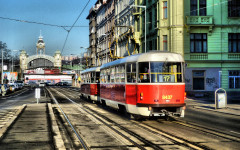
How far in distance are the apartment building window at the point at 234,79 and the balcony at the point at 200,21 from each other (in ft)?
17.2

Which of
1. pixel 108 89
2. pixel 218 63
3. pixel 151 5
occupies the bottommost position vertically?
pixel 108 89

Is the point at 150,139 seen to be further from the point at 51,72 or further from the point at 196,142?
the point at 51,72

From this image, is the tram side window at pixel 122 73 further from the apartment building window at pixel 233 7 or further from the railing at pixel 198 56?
the apartment building window at pixel 233 7

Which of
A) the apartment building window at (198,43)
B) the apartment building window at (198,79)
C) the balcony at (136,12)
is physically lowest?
the apartment building window at (198,79)

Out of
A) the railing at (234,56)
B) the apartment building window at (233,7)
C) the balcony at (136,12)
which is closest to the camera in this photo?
the railing at (234,56)

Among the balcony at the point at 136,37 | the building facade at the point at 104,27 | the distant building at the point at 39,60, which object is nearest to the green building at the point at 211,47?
the balcony at the point at 136,37

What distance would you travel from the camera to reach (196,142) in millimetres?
9180

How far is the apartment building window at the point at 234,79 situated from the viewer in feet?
116

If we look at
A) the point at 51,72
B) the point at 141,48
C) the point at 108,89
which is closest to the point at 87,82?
the point at 108,89

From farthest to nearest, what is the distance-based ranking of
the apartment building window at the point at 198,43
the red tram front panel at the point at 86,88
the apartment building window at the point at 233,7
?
the apartment building window at the point at 233,7 → the apartment building window at the point at 198,43 → the red tram front panel at the point at 86,88

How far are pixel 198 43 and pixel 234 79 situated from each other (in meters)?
5.61

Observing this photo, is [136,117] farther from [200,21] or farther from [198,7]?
[198,7]

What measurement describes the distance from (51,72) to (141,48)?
8346 centimetres

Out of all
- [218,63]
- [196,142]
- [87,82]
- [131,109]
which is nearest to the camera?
[196,142]
